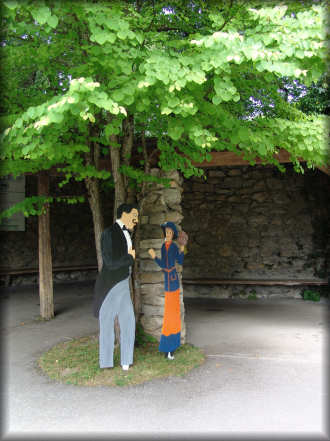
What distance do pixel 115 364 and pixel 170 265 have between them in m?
1.37

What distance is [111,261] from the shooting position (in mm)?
4383

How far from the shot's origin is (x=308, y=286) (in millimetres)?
8695

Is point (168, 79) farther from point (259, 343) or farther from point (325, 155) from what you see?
point (259, 343)

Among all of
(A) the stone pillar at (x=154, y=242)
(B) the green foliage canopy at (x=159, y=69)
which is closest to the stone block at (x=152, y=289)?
(A) the stone pillar at (x=154, y=242)

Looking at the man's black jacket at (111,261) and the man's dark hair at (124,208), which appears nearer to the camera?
the man's black jacket at (111,261)

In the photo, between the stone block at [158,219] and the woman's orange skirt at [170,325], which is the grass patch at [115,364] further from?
the stone block at [158,219]

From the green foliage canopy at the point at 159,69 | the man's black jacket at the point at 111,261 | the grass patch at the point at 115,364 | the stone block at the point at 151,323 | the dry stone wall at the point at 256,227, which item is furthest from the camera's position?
the dry stone wall at the point at 256,227

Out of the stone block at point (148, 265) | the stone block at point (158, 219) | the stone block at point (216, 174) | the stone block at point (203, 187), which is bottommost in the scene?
the stone block at point (148, 265)

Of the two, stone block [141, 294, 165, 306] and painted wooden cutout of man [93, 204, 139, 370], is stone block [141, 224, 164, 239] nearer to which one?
stone block [141, 294, 165, 306]

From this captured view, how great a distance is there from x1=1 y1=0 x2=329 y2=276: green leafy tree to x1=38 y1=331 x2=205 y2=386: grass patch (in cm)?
174

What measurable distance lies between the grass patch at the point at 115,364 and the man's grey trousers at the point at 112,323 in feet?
0.55

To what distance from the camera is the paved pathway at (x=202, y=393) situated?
3.16m

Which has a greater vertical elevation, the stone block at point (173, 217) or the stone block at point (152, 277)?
the stone block at point (173, 217)

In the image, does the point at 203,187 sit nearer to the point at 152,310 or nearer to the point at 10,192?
the point at 152,310
